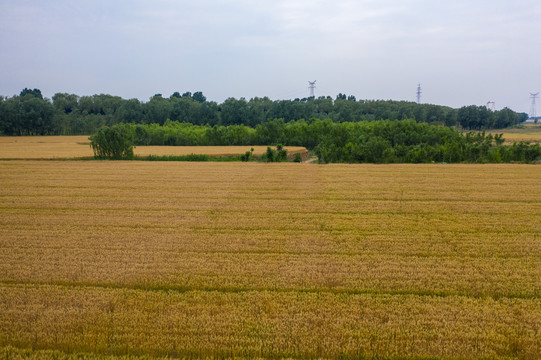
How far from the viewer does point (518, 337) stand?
566 cm

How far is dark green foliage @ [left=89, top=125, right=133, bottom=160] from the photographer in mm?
34938

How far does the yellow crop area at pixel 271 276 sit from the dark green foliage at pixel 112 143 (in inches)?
771

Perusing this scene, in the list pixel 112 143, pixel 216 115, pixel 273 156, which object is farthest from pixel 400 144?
pixel 216 115

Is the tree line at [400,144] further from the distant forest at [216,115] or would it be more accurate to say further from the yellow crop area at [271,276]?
the distant forest at [216,115]

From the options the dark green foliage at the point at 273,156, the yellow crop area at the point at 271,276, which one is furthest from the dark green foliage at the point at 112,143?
the yellow crop area at the point at 271,276

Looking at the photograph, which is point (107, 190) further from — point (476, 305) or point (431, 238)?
point (476, 305)

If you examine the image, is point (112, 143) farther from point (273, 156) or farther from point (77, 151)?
point (77, 151)

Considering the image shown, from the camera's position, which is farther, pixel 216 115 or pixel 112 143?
pixel 216 115

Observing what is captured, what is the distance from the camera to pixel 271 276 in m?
7.85

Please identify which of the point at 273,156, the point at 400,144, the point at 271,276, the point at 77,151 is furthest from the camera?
the point at 77,151

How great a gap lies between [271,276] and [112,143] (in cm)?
3135

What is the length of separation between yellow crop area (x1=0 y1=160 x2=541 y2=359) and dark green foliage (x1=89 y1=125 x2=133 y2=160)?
1958 centimetres

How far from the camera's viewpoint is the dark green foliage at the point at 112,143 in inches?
1375

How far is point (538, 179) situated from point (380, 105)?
95177mm
